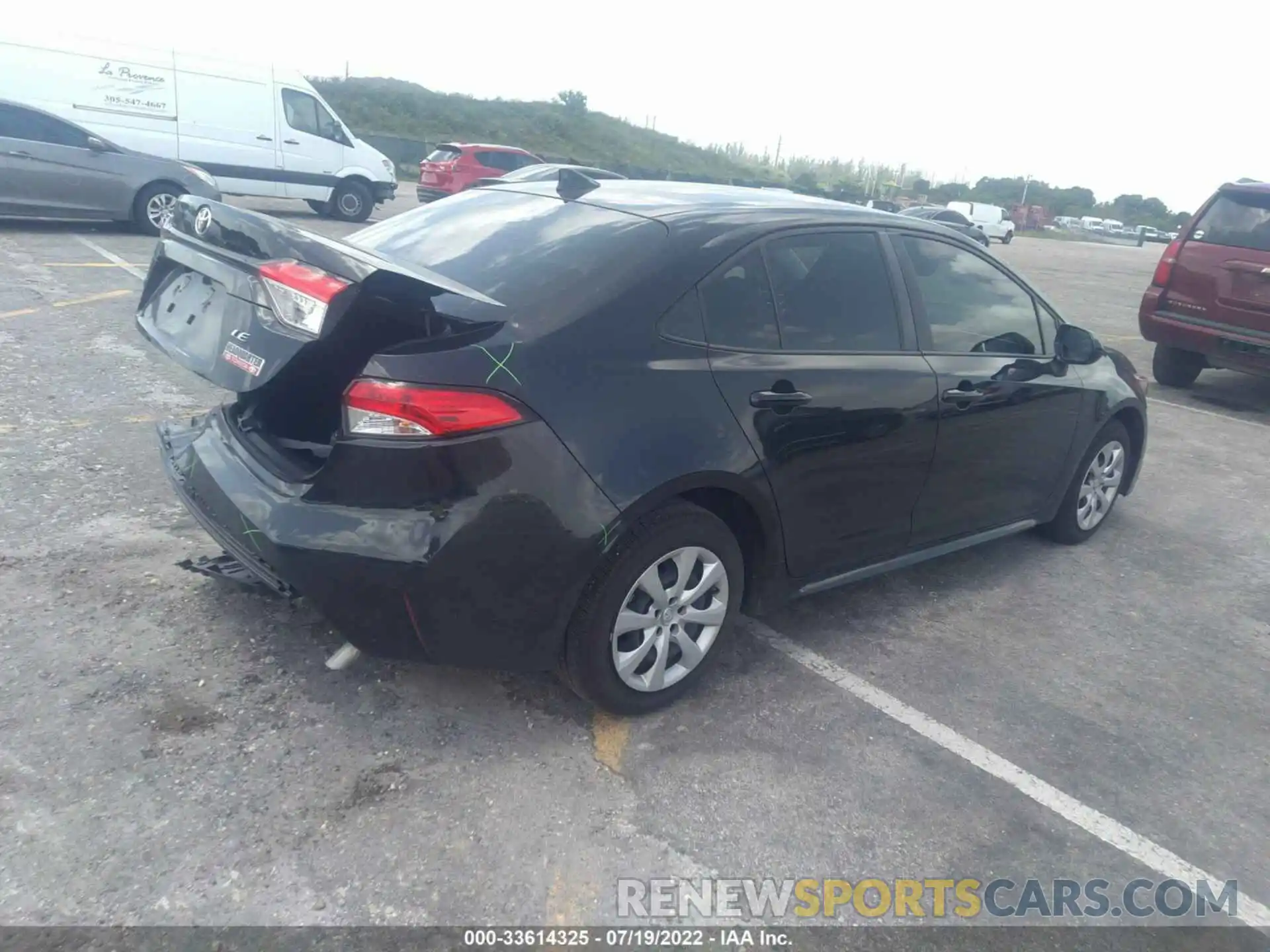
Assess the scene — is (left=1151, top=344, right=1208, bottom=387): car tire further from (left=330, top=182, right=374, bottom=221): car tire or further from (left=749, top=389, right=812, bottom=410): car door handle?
(left=330, top=182, right=374, bottom=221): car tire

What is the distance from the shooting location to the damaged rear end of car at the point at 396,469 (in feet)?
8.71

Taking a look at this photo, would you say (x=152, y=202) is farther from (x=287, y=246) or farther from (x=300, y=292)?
(x=300, y=292)

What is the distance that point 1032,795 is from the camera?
10.1 ft


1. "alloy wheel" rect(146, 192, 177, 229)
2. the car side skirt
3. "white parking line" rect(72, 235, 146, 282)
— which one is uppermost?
"alloy wheel" rect(146, 192, 177, 229)

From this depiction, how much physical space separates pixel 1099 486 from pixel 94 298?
25.9 feet

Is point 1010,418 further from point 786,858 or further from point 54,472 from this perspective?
point 54,472

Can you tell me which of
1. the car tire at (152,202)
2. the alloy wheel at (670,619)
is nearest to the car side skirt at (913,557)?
the alloy wheel at (670,619)

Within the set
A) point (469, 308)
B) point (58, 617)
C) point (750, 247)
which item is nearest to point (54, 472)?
point (58, 617)

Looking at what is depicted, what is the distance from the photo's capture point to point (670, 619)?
320cm

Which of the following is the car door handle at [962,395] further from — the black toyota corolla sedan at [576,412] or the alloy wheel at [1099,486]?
the alloy wheel at [1099,486]

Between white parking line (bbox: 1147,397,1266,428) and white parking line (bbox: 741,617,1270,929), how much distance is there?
6.07m

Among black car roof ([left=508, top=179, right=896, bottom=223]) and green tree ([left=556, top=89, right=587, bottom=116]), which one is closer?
black car roof ([left=508, top=179, right=896, bottom=223])

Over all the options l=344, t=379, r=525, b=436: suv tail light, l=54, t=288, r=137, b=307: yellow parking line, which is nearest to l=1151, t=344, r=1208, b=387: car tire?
l=344, t=379, r=525, b=436: suv tail light

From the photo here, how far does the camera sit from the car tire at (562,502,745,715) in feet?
9.75
